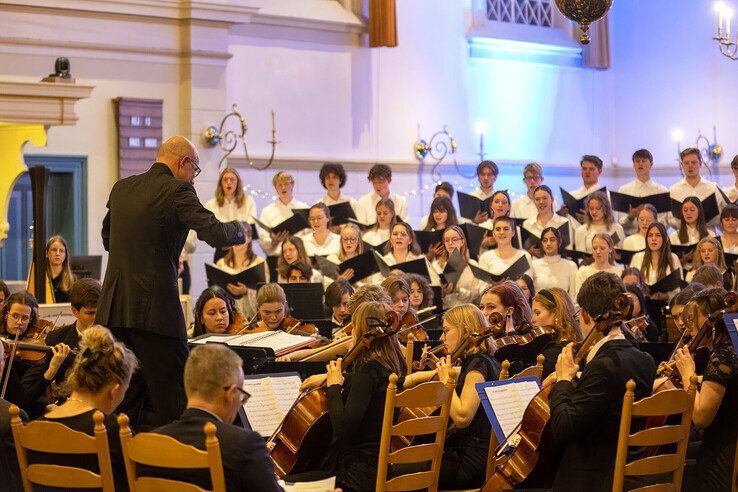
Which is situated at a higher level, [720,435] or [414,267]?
[414,267]

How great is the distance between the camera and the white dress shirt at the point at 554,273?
827cm

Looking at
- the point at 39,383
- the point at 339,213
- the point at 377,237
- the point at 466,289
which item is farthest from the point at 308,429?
the point at 339,213

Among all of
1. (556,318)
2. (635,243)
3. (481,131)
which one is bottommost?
(556,318)

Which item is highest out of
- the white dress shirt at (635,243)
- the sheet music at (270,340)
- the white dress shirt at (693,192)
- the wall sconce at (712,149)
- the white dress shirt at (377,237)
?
the wall sconce at (712,149)

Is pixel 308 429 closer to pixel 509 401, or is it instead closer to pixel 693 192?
pixel 509 401

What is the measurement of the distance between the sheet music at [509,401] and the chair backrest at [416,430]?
0.50 ft

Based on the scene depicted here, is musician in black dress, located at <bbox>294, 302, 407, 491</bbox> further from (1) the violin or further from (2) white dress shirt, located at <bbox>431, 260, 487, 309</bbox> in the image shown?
(2) white dress shirt, located at <bbox>431, 260, 487, 309</bbox>

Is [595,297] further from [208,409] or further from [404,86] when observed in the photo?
[404,86]

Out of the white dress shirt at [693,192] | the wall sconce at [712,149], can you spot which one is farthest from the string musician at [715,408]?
the wall sconce at [712,149]

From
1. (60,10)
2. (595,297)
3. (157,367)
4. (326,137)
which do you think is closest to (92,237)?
(60,10)

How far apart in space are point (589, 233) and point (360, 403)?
193 inches

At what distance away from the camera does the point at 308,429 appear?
4.45 m

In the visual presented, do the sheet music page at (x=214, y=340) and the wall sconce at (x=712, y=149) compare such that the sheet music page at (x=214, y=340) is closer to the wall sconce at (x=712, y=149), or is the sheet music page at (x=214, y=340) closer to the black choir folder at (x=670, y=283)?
the black choir folder at (x=670, y=283)

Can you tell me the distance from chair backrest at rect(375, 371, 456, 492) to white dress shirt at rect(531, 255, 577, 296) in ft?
13.2
